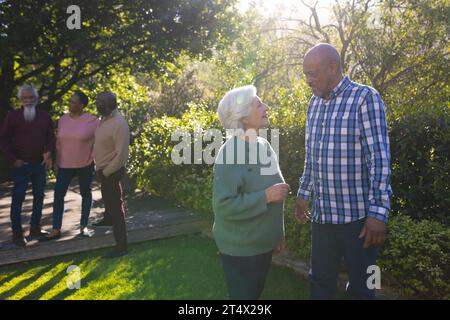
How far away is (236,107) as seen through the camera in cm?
296

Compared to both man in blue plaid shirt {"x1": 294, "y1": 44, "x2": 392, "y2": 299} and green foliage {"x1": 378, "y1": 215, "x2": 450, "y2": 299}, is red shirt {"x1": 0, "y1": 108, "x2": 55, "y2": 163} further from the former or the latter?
green foliage {"x1": 378, "y1": 215, "x2": 450, "y2": 299}

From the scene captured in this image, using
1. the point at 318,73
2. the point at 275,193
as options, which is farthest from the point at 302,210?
the point at 318,73

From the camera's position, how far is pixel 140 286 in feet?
16.4

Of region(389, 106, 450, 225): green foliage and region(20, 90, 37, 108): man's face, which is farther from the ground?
region(20, 90, 37, 108): man's face

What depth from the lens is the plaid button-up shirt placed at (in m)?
2.86

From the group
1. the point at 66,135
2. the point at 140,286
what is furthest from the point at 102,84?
the point at 140,286

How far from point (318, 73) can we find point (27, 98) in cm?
428

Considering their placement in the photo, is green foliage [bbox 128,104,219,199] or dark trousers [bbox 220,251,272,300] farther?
green foliage [bbox 128,104,219,199]

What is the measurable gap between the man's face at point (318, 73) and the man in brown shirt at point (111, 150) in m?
3.07

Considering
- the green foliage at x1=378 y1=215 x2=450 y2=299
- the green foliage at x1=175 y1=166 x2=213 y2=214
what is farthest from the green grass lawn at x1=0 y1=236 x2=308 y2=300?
the green foliage at x1=175 y1=166 x2=213 y2=214

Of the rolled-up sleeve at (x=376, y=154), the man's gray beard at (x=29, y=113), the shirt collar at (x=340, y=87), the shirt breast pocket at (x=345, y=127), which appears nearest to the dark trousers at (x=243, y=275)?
the rolled-up sleeve at (x=376, y=154)

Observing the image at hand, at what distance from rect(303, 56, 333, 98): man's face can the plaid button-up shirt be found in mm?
79

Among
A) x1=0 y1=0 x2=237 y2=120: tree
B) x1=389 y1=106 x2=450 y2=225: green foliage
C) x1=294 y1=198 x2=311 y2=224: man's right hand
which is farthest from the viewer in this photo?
x1=0 y1=0 x2=237 y2=120: tree

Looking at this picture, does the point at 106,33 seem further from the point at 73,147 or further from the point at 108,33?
the point at 73,147
